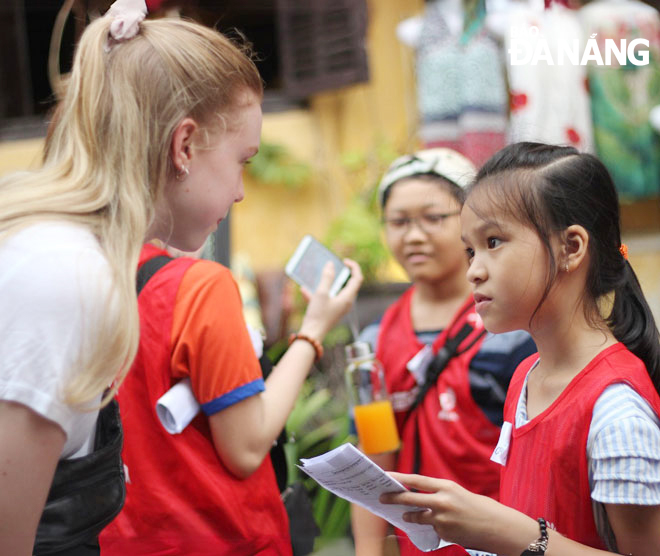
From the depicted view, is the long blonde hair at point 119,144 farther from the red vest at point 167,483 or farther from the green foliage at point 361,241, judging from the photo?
the green foliage at point 361,241

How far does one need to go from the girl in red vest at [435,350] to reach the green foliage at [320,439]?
1.05 ft

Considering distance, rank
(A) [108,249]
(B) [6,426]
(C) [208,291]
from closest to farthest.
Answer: (B) [6,426]
(A) [108,249]
(C) [208,291]

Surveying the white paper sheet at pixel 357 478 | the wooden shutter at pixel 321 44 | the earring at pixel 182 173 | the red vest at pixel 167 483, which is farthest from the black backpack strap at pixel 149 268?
the wooden shutter at pixel 321 44

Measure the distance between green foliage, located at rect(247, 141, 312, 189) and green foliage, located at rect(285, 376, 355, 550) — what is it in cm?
158

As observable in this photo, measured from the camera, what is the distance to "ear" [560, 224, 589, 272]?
123 centimetres

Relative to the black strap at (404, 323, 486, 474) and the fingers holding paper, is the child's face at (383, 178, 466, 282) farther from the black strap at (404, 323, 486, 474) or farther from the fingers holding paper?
the fingers holding paper

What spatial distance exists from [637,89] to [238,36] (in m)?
3.36

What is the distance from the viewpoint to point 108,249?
3.56 feet

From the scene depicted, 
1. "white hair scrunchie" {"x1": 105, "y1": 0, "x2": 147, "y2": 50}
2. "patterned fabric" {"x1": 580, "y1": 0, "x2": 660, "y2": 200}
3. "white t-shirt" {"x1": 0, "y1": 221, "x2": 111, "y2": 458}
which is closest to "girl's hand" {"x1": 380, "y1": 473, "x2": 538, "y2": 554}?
"white t-shirt" {"x1": 0, "y1": 221, "x2": 111, "y2": 458}

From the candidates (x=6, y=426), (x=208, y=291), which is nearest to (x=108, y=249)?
(x=6, y=426)

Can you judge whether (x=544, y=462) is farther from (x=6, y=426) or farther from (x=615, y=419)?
(x=6, y=426)

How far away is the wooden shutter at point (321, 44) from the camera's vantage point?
16.8ft

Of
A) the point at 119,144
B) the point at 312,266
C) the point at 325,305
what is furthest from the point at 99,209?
the point at 312,266

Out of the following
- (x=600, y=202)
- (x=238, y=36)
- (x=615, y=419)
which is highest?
(x=238, y=36)
